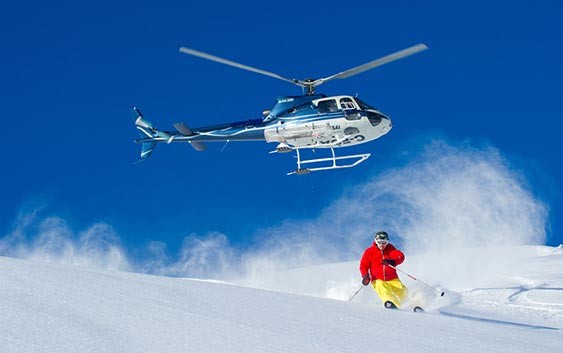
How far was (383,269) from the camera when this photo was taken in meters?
9.70

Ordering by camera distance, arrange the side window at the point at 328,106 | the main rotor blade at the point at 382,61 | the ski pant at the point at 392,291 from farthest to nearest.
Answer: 1. the side window at the point at 328,106
2. the main rotor blade at the point at 382,61
3. the ski pant at the point at 392,291

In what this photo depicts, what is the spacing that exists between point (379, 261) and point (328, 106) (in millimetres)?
7552

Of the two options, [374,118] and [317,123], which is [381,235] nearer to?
[374,118]

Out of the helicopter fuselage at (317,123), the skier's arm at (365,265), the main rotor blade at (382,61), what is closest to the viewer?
the skier's arm at (365,265)

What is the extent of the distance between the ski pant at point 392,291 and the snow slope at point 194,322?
163cm

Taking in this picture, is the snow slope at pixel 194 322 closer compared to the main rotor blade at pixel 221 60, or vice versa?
the snow slope at pixel 194 322

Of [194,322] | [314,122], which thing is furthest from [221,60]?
[194,322]

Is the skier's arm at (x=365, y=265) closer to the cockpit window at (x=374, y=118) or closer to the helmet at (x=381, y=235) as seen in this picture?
the helmet at (x=381, y=235)

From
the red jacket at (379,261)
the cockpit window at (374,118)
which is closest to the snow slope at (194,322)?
the red jacket at (379,261)

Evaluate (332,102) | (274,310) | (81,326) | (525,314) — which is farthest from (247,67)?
(81,326)

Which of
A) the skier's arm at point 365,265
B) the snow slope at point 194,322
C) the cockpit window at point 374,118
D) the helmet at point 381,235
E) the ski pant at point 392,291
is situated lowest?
the snow slope at point 194,322

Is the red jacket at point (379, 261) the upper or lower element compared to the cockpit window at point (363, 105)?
lower

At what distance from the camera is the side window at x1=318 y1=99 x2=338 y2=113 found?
54.4 feet

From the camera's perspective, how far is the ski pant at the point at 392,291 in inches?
370
